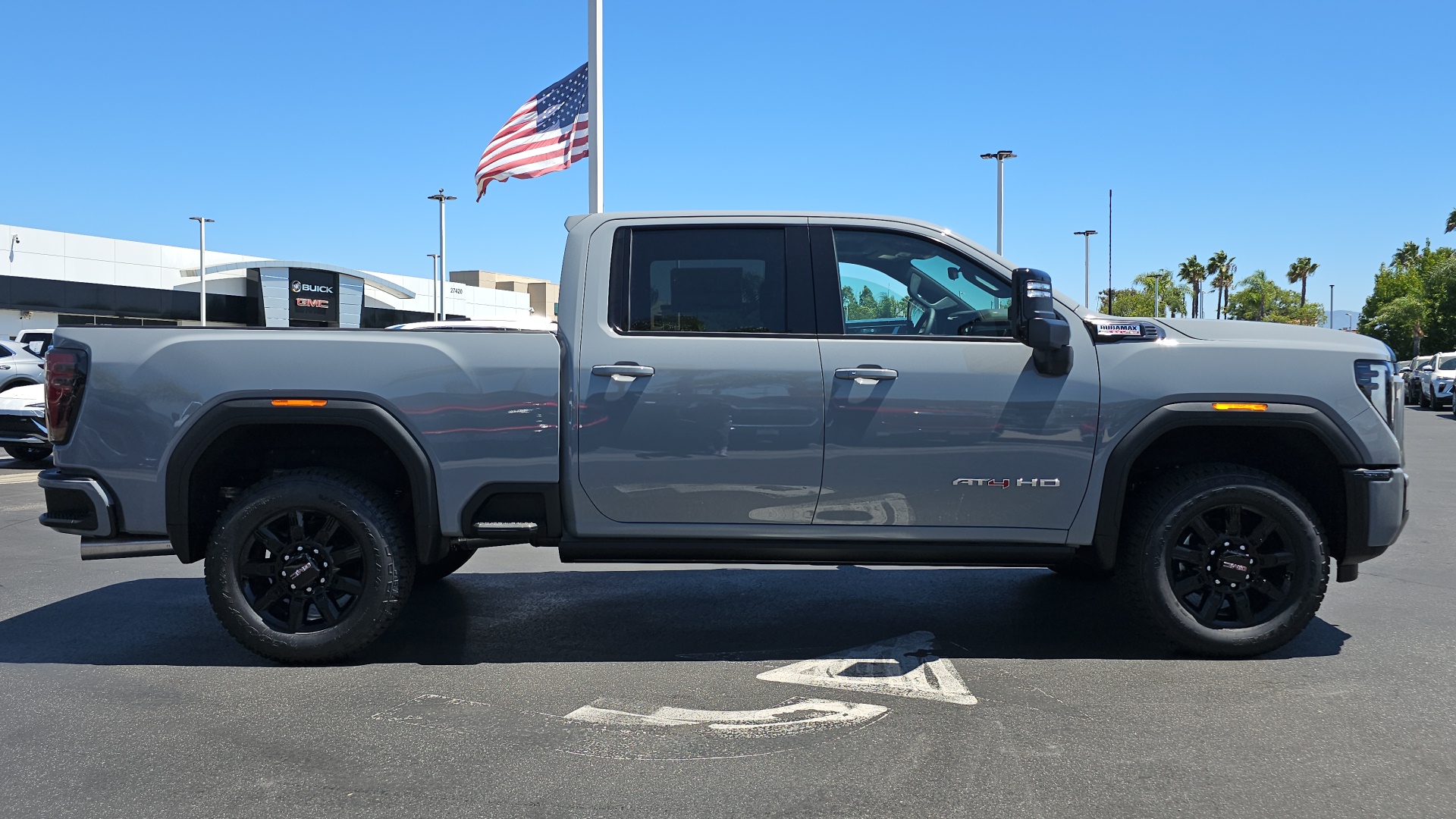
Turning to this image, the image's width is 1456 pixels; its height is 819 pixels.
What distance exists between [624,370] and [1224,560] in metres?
2.80

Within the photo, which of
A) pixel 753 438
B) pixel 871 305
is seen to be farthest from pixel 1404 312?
pixel 753 438

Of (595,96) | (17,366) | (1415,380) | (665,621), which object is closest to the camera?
(665,621)

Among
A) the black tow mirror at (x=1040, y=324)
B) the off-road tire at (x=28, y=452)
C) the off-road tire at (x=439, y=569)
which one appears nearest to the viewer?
the black tow mirror at (x=1040, y=324)

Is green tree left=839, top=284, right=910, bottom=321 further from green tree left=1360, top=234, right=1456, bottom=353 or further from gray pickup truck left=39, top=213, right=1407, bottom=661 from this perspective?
green tree left=1360, top=234, right=1456, bottom=353

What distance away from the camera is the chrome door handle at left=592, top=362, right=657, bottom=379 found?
4.74 meters

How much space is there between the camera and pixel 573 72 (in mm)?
13375

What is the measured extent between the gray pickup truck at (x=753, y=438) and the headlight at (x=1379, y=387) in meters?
0.01

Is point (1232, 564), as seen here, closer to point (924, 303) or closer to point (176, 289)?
point (924, 303)

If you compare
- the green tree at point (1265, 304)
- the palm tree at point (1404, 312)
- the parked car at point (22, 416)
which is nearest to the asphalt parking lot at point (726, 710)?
the parked car at point (22, 416)

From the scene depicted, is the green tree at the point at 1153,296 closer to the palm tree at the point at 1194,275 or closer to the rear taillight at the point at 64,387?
the palm tree at the point at 1194,275

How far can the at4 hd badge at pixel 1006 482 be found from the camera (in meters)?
4.78

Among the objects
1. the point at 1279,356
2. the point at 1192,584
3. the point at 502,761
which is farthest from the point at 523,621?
the point at 1279,356

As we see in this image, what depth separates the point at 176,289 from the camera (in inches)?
1855

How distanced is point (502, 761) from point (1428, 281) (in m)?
62.0
